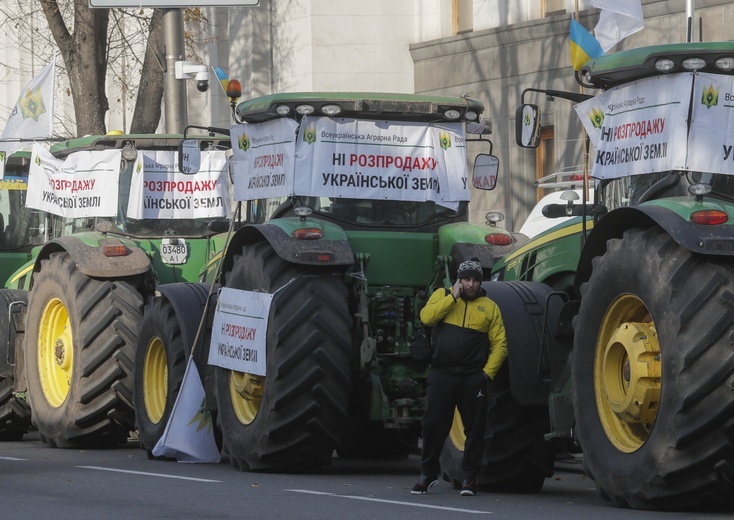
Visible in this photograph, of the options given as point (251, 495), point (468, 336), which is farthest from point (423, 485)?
→ point (251, 495)

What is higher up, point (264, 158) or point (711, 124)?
point (264, 158)

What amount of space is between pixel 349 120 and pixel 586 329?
3.92 meters

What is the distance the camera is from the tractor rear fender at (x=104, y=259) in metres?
16.2

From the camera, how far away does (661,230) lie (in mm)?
10430

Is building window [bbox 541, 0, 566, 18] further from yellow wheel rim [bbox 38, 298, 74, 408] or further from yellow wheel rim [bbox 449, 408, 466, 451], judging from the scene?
yellow wheel rim [bbox 449, 408, 466, 451]

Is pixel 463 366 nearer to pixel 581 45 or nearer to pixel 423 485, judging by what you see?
pixel 423 485

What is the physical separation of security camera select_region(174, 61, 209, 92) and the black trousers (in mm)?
9104

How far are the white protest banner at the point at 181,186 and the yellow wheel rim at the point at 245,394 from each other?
11.1ft

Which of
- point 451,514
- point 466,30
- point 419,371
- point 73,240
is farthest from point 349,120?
point 466,30

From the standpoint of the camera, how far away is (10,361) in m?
17.7

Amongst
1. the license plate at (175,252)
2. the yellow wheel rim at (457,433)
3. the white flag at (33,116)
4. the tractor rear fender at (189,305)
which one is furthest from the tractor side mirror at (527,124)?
the white flag at (33,116)

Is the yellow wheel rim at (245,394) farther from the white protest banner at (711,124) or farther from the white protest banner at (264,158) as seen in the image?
the white protest banner at (711,124)

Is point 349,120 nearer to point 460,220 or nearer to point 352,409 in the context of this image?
point 460,220

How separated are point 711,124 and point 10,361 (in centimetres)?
907
